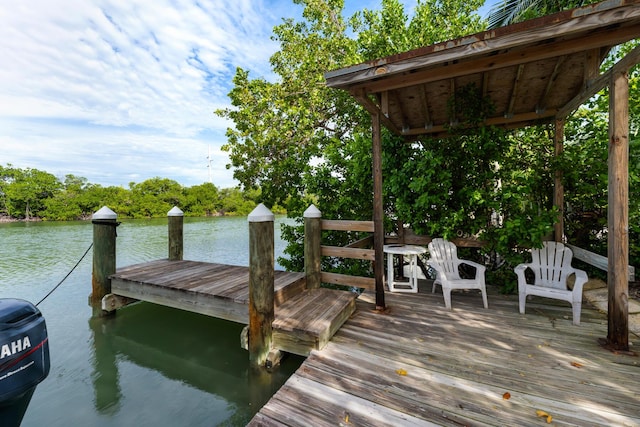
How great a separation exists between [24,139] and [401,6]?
4628 cm

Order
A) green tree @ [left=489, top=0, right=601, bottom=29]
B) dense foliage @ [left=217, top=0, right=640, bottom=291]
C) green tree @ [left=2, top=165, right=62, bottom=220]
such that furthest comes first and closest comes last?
green tree @ [left=2, top=165, right=62, bottom=220] → green tree @ [left=489, top=0, right=601, bottom=29] → dense foliage @ [left=217, top=0, right=640, bottom=291]

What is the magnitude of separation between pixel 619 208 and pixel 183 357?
453 centimetres

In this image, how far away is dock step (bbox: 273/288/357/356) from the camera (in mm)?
2279

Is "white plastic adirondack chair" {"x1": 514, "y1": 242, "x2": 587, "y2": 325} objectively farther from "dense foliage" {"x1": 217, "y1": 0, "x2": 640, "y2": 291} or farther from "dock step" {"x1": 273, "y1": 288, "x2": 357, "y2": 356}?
"dock step" {"x1": 273, "y1": 288, "x2": 357, "y2": 356}

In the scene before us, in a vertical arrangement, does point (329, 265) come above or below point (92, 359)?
above

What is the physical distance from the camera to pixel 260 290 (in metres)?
2.46

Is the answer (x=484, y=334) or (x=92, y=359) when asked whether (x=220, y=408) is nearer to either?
(x=92, y=359)

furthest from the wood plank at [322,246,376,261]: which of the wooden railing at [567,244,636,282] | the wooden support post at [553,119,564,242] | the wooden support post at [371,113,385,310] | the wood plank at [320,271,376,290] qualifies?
the wooden support post at [553,119,564,242]

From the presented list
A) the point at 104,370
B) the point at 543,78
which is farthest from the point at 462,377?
the point at 104,370

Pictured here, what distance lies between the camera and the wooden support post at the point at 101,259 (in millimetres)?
3924

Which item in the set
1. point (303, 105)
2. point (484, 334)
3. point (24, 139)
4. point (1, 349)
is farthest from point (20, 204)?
point (484, 334)

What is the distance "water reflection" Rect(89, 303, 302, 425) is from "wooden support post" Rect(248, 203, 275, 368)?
279mm

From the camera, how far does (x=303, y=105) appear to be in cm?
691

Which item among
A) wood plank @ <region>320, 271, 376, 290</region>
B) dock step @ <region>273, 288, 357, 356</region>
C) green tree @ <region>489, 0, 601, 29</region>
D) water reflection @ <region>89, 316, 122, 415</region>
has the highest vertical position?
green tree @ <region>489, 0, 601, 29</region>
